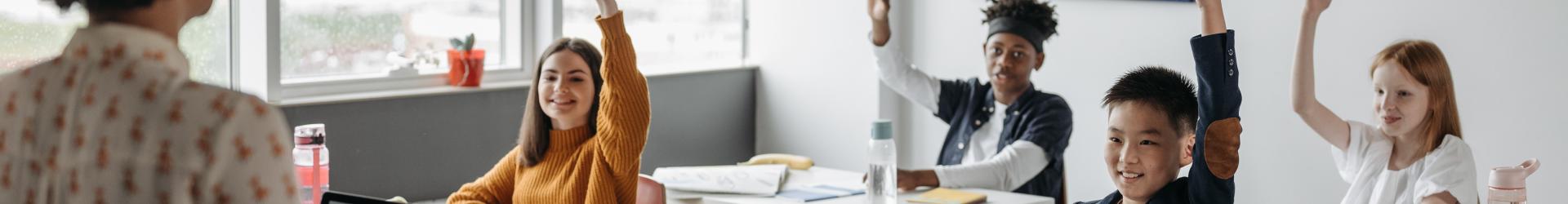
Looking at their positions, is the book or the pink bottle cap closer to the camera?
the pink bottle cap

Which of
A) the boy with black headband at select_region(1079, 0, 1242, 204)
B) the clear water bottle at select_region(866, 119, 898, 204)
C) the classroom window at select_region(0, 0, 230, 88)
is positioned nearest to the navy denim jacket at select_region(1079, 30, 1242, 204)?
the boy with black headband at select_region(1079, 0, 1242, 204)

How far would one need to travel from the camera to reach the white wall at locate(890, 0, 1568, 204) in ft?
11.7

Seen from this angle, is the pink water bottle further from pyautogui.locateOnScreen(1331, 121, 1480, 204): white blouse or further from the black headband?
the black headband

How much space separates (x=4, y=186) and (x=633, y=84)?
1.41 meters

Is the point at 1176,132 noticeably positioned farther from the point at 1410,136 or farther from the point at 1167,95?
the point at 1410,136

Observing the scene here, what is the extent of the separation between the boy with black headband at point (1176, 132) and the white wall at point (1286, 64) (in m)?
1.93

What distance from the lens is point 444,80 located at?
14.9 ft

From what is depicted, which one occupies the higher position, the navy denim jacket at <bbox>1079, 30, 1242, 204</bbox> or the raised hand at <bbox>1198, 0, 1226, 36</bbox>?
the raised hand at <bbox>1198, 0, 1226, 36</bbox>

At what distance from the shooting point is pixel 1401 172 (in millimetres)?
2996

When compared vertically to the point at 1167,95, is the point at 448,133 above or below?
below

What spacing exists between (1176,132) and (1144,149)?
0.05 meters

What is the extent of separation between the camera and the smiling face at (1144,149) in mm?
1962

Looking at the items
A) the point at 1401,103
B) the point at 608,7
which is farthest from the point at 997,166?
the point at 608,7

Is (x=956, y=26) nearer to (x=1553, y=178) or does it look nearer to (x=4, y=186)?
(x=1553, y=178)
